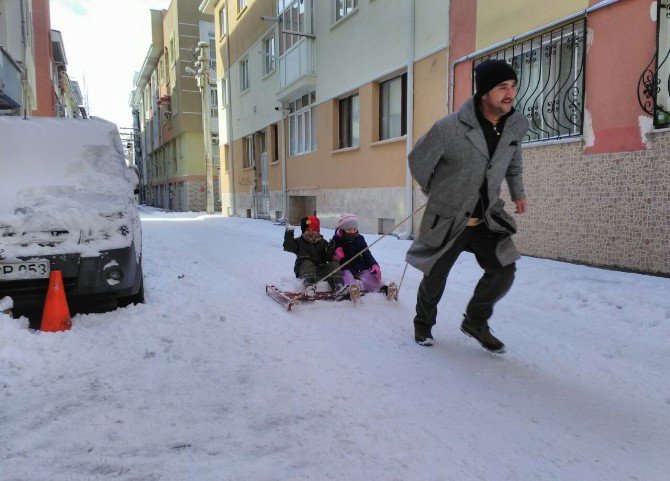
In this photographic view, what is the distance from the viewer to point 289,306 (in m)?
4.36

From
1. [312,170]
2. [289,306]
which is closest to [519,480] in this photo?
[289,306]

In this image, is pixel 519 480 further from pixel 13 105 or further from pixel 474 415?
pixel 13 105

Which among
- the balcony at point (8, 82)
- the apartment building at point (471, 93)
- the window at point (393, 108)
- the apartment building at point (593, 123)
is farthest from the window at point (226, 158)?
the apartment building at point (593, 123)

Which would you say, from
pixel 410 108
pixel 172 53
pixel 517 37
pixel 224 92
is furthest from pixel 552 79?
pixel 172 53

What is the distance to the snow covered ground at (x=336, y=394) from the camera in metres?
1.97

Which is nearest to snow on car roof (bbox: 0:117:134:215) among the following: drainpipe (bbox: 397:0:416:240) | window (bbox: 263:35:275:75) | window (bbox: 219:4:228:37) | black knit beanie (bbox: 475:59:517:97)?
black knit beanie (bbox: 475:59:517:97)

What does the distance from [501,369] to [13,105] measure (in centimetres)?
1298

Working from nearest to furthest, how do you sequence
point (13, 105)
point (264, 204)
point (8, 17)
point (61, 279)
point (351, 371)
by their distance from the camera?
point (351, 371) → point (61, 279) → point (13, 105) → point (8, 17) → point (264, 204)

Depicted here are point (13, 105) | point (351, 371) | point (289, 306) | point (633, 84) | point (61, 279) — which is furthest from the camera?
point (13, 105)

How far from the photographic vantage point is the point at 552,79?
712 cm

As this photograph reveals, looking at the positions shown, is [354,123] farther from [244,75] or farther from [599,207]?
[244,75]

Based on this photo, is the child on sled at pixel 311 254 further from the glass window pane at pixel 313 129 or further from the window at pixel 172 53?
the window at pixel 172 53

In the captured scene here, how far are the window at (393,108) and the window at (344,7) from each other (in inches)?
93.0

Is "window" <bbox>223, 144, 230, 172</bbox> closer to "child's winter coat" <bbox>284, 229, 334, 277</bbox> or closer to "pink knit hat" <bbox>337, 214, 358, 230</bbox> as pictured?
"child's winter coat" <bbox>284, 229, 334, 277</bbox>
